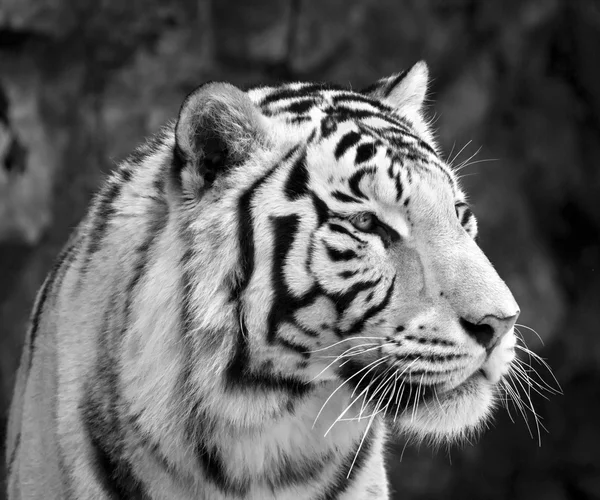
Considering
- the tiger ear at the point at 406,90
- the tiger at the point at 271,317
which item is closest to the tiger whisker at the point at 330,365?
the tiger at the point at 271,317

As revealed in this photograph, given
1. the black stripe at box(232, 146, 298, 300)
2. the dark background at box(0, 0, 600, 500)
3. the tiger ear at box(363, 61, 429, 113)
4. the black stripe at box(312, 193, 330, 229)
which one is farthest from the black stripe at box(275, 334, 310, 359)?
the dark background at box(0, 0, 600, 500)

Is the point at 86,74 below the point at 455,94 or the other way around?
the other way around

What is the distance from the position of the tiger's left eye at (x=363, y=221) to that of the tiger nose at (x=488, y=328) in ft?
0.76

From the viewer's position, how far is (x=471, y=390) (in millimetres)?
1567

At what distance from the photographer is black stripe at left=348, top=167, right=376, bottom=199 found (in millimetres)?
1544

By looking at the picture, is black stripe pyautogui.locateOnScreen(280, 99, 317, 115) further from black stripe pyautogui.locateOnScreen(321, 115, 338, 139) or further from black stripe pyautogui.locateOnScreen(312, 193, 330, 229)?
black stripe pyautogui.locateOnScreen(312, 193, 330, 229)

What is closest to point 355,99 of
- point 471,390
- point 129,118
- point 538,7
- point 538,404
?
point 471,390

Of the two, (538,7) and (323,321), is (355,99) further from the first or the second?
(538,7)

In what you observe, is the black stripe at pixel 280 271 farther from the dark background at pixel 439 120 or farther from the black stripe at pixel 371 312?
the dark background at pixel 439 120

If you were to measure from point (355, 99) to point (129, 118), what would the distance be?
222 cm

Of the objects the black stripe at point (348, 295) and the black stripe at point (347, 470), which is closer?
the black stripe at point (348, 295)

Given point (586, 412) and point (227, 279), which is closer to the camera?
point (227, 279)

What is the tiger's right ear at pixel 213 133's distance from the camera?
1521 mm

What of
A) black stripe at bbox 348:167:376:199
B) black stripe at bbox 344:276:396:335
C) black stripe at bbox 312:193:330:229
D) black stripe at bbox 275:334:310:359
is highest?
black stripe at bbox 348:167:376:199
